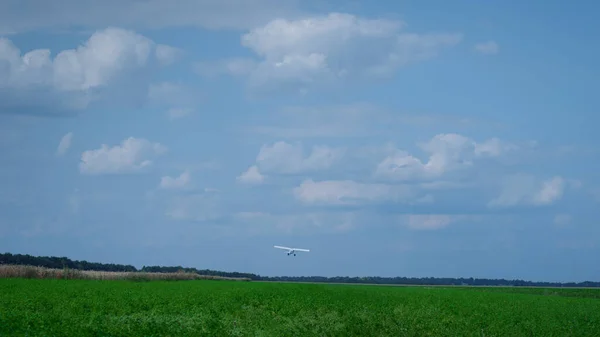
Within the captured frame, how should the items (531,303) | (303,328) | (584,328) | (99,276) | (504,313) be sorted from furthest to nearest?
(99,276), (531,303), (504,313), (584,328), (303,328)

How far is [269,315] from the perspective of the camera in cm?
4116

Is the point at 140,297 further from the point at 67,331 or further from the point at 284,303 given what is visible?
the point at 67,331

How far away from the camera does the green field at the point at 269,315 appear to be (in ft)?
102

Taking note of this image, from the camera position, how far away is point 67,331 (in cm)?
2731

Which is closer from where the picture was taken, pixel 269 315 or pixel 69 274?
pixel 269 315

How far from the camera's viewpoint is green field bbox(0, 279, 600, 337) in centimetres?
3116

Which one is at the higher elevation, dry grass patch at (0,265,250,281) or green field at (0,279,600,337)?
dry grass patch at (0,265,250,281)

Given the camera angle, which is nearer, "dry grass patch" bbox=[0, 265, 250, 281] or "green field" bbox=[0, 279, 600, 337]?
"green field" bbox=[0, 279, 600, 337]

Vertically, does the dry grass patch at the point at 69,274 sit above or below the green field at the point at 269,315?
above

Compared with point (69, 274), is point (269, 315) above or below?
below

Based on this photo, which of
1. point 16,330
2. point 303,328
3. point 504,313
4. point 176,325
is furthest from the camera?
point 504,313

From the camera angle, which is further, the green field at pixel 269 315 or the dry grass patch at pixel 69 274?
the dry grass patch at pixel 69 274

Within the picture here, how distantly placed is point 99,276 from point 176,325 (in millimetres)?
57544

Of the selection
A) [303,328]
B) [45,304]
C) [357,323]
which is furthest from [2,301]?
[357,323]
